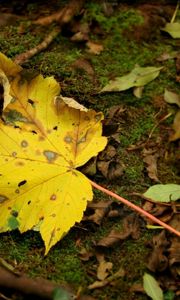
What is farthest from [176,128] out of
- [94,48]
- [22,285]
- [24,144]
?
[22,285]

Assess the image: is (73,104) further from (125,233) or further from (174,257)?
(174,257)

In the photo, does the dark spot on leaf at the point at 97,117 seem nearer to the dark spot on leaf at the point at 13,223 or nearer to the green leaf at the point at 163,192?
the green leaf at the point at 163,192

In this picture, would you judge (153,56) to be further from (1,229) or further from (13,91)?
(1,229)

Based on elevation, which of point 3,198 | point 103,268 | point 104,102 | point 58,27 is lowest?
point 103,268

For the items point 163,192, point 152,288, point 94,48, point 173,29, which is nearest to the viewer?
point 152,288

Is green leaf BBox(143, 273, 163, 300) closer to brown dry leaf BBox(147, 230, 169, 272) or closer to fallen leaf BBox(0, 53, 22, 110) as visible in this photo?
brown dry leaf BBox(147, 230, 169, 272)

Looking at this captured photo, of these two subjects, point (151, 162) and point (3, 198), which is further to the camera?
point (151, 162)

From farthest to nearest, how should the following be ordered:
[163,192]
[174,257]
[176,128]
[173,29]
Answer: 1. [173,29]
2. [176,128]
3. [163,192]
4. [174,257]

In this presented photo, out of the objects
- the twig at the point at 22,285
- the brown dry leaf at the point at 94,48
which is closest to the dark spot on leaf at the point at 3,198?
the twig at the point at 22,285
